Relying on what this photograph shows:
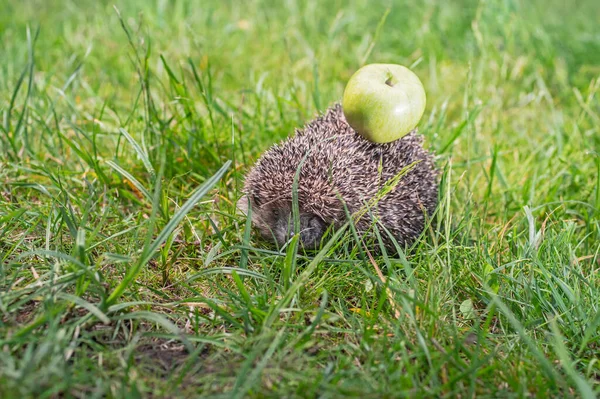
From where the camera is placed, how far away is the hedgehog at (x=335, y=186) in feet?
12.7

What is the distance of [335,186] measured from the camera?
3857mm

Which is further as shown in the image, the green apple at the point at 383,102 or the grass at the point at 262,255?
the green apple at the point at 383,102

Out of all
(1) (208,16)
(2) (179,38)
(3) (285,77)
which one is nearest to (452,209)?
(3) (285,77)

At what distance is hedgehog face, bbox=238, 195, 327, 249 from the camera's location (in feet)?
12.7

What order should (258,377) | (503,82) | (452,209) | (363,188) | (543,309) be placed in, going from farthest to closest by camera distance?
(503,82), (452,209), (363,188), (543,309), (258,377)

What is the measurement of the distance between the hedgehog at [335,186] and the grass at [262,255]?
183 millimetres

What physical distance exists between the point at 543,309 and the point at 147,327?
86.1 inches

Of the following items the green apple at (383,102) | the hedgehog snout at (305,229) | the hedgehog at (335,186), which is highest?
the green apple at (383,102)

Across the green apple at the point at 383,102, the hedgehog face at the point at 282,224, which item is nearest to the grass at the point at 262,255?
the hedgehog face at the point at 282,224

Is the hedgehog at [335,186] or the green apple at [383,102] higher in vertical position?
the green apple at [383,102]

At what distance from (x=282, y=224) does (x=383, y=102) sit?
1.06 metres

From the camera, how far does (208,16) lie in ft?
24.6

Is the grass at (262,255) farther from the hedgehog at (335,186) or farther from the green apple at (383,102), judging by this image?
the green apple at (383,102)

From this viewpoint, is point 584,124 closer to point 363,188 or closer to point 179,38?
point 363,188
